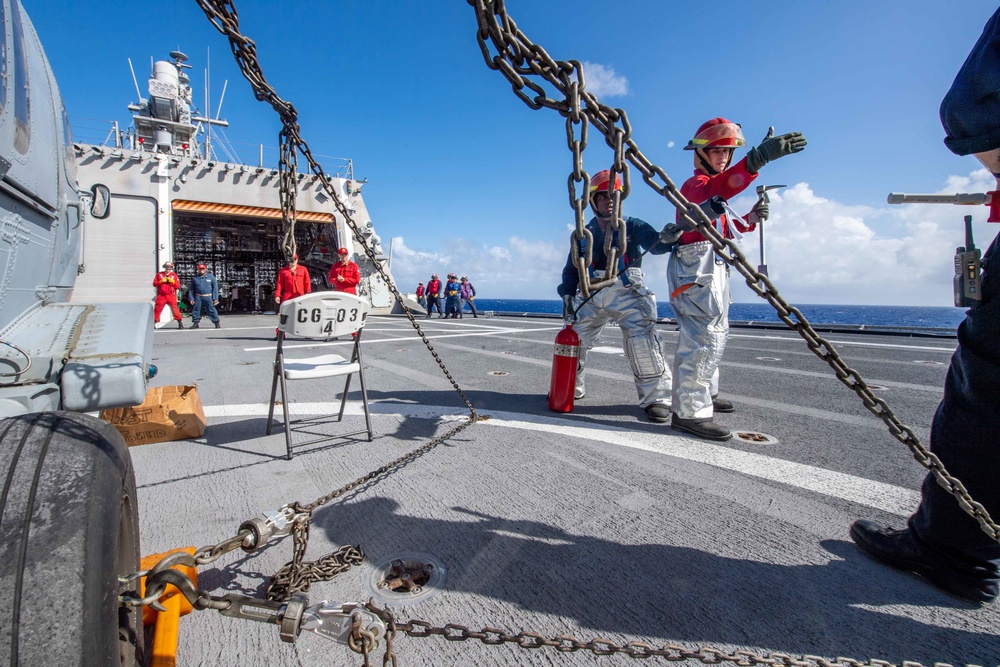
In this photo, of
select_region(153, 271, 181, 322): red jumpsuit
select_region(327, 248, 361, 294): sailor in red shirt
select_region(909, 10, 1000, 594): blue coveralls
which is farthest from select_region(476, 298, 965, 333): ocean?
select_region(153, 271, 181, 322): red jumpsuit

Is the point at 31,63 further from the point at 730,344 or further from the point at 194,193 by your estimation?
the point at 194,193

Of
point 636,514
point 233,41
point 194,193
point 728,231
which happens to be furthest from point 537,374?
point 194,193

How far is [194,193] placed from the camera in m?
20.9

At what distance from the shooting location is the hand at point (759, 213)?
3.47m

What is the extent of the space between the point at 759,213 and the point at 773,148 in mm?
1448

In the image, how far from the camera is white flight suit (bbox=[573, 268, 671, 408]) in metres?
3.90

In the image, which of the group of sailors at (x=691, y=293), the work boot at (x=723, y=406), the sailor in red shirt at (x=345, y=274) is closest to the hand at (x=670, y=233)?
the group of sailors at (x=691, y=293)

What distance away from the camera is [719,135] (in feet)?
10.6

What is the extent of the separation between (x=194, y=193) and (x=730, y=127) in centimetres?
2387

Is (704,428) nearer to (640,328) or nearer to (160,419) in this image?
(640,328)

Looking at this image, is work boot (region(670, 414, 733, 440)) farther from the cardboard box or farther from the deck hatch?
the cardboard box

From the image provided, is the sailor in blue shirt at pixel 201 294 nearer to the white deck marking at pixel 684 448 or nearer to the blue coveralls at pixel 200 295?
the blue coveralls at pixel 200 295

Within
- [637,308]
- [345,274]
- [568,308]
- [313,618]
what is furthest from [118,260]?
[313,618]

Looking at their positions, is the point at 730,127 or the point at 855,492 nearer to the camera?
the point at 855,492
